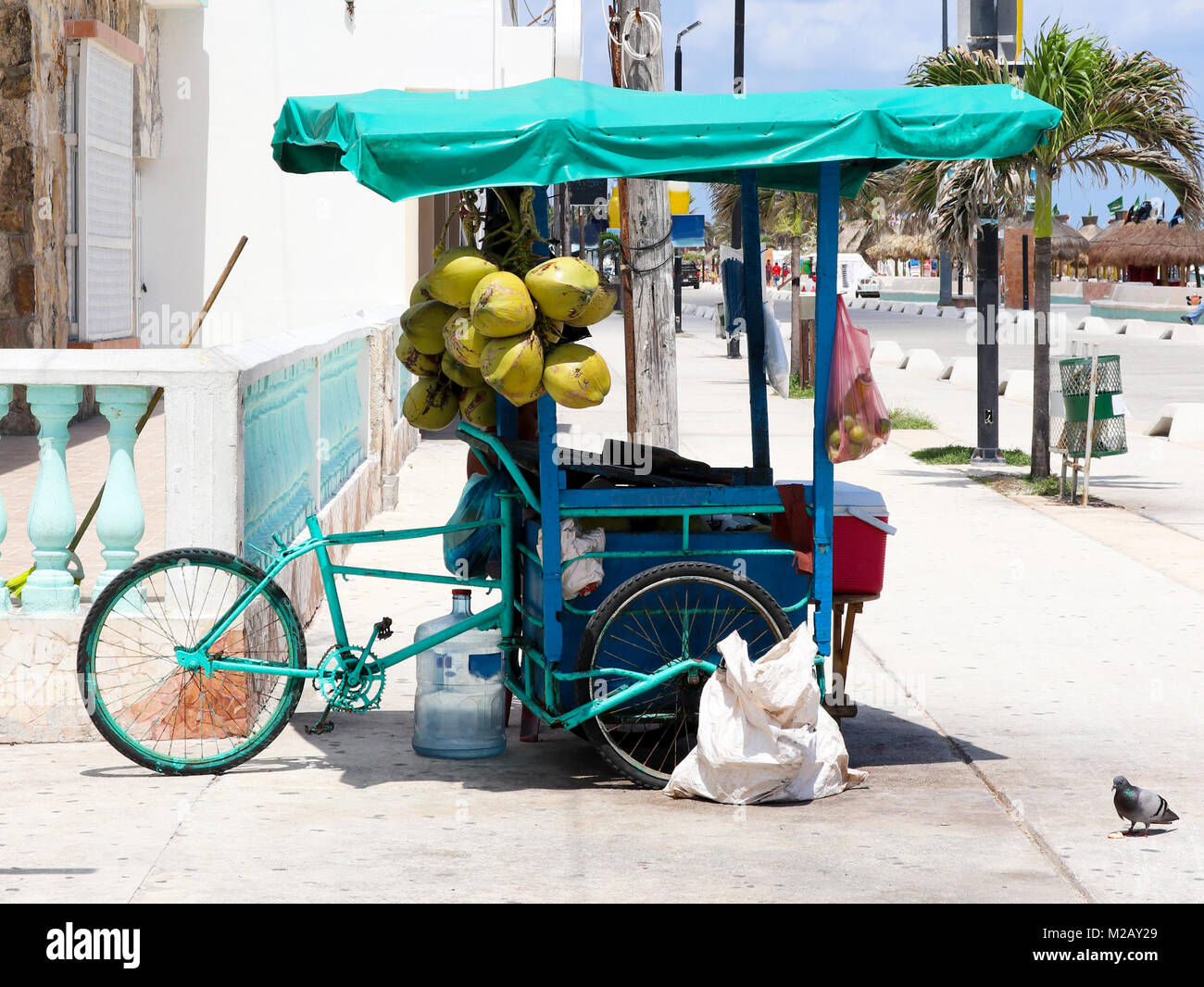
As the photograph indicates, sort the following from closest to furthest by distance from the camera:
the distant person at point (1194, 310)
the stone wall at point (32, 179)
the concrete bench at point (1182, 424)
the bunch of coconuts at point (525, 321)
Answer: the bunch of coconuts at point (525, 321), the stone wall at point (32, 179), the concrete bench at point (1182, 424), the distant person at point (1194, 310)

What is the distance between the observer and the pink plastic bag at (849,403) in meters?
Result: 5.70

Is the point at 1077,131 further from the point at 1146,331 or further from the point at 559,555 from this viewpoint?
the point at 1146,331

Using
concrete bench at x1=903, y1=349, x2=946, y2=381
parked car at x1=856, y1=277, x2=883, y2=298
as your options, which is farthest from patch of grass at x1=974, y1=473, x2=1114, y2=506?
parked car at x1=856, y1=277, x2=883, y2=298

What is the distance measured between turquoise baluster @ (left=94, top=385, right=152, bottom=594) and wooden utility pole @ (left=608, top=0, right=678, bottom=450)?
4.55 meters

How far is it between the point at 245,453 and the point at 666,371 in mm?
4443

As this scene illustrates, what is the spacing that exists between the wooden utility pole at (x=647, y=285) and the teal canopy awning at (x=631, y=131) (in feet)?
15.3

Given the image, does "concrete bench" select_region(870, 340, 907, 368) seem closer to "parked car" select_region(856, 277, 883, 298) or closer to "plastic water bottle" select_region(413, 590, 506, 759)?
"plastic water bottle" select_region(413, 590, 506, 759)

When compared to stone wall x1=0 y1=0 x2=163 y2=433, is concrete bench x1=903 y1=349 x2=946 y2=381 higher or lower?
lower

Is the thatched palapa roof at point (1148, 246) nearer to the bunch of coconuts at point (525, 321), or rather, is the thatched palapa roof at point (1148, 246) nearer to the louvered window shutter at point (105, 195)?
the louvered window shutter at point (105, 195)

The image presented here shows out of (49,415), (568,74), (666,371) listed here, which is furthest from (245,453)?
(568,74)

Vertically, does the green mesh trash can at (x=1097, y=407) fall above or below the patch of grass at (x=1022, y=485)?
above

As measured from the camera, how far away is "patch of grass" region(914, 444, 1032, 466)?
1584 centimetres

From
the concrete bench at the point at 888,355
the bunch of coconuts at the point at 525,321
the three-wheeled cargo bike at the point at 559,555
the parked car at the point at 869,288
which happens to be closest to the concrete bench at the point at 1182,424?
the concrete bench at the point at 888,355
